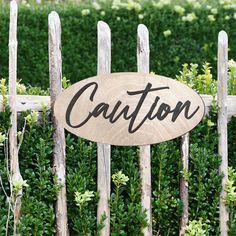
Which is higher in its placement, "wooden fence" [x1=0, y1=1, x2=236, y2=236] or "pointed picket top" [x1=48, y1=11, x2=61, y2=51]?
"pointed picket top" [x1=48, y1=11, x2=61, y2=51]

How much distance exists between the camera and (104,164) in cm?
362

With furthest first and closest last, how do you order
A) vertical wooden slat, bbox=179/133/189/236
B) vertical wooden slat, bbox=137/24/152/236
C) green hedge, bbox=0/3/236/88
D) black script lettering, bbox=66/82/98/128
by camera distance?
1. green hedge, bbox=0/3/236/88
2. vertical wooden slat, bbox=179/133/189/236
3. vertical wooden slat, bbox=137/24/152/236
4. black script lettering, bbox=66/82/98/128

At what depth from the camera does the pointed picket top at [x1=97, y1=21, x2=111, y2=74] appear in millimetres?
3545

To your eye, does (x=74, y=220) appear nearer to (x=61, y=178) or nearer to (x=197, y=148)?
(x=61, y=178)

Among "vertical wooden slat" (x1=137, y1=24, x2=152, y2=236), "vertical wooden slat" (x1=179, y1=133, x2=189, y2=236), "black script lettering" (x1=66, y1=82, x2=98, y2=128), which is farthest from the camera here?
"vertical wooden slat" (x1=179, y1=133, x2=189, y2=236)

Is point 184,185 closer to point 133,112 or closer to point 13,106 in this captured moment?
point 133,112

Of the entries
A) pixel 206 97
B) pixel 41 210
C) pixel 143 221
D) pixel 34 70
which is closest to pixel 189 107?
pixel 206 97

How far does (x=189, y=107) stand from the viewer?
3.53 metres

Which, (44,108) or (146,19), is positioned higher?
(146,19)

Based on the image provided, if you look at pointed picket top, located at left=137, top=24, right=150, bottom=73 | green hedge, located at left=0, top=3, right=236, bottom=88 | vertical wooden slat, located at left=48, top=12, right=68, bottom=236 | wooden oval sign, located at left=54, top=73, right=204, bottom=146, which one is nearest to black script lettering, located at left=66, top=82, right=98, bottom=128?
wooden oval sign, located at left=54, top=73, right=204, bottom=146

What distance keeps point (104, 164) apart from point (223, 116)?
0.61m

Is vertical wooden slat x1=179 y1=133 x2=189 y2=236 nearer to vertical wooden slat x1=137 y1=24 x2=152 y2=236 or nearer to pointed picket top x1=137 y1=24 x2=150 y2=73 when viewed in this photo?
vertical wooden slat x1=137 y1=24 x2=152 y2=236

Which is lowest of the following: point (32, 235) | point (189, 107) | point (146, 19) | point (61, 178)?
point (32, 235)

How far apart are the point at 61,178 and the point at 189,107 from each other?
0.68 meters
